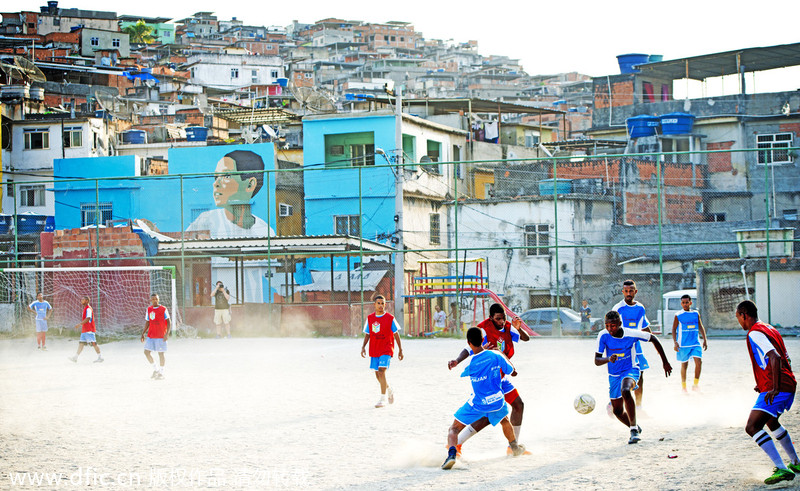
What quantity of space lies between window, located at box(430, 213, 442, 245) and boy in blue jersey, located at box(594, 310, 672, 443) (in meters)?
27.2

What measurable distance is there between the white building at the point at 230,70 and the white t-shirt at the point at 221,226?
179 feet

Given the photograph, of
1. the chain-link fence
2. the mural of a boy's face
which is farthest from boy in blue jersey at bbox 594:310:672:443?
the mural of a boy's face

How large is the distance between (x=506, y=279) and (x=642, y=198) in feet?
27.0

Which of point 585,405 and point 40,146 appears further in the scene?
point 40,146

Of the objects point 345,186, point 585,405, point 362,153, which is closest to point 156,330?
point 585,405

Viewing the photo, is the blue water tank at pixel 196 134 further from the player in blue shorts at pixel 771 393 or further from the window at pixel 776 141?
the player in blue shorts at pixel 771 393

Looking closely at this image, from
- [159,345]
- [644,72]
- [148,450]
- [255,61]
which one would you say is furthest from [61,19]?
[148,450]

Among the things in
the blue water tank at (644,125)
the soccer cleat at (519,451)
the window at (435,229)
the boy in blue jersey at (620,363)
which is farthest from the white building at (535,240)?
the soccer cleat at (519,451)

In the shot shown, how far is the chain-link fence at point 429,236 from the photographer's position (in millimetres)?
28578

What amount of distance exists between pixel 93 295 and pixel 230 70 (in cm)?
6823

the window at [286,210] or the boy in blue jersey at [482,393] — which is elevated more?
the window at [286,210]

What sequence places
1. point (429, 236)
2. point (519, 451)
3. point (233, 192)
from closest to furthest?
→ point (519, 451), point (429, 236), point (233, 192)

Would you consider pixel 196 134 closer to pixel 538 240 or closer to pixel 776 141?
pixel 538 240

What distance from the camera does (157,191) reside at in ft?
138
